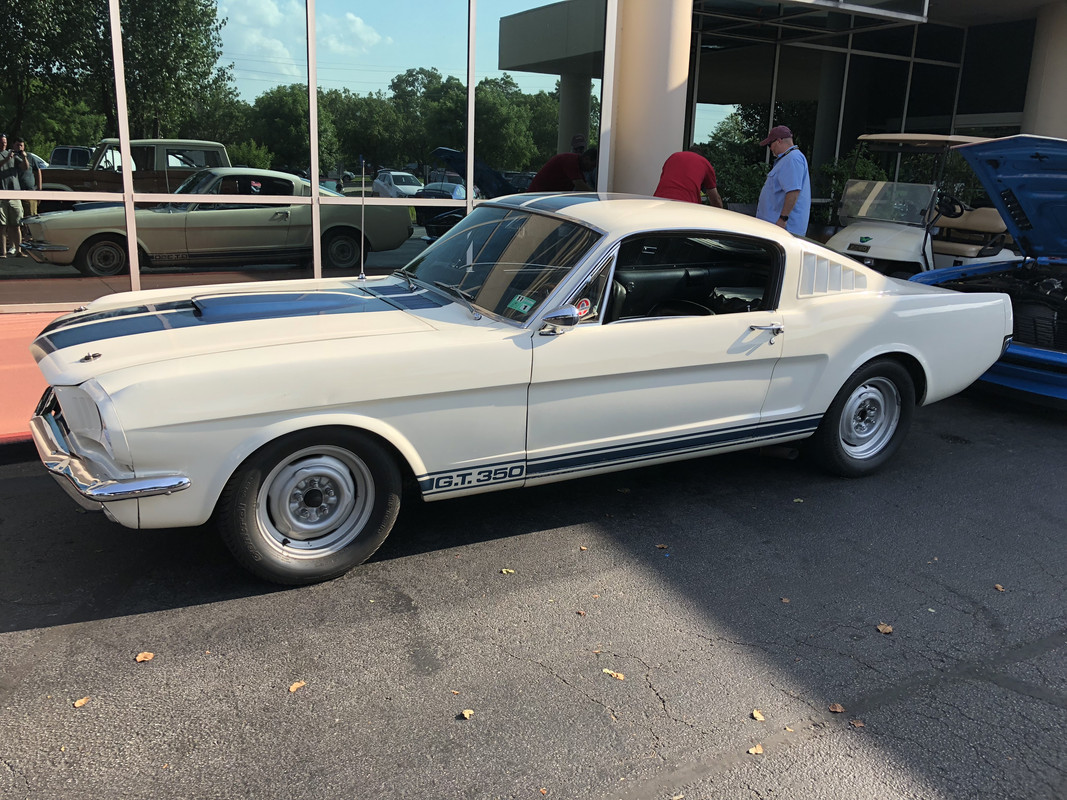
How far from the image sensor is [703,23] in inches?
559

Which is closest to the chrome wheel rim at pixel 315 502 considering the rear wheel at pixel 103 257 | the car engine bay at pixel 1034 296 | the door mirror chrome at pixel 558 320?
the door mirror chrome at pixel 558 320

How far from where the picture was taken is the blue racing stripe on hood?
3604 mm

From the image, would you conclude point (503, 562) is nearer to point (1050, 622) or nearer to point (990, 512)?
point (1050, 622)

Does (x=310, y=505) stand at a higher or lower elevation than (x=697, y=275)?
lower

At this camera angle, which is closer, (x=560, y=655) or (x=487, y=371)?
(x=560, y=655)

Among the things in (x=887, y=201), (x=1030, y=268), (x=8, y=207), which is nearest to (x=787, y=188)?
(x=1030, y=268)

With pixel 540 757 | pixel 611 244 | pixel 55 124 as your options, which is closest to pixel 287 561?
pixel 540 757

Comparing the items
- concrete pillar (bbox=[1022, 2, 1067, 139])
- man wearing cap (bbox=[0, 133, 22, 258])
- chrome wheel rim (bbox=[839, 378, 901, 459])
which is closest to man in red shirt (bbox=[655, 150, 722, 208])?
chrome wheel rim (bbox=[839, 378, 901, 459])

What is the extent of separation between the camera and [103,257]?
308 inches

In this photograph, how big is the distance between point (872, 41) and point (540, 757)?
53.9ft

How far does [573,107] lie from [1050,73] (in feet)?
26.8

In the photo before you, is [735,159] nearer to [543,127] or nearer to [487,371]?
[543,127]

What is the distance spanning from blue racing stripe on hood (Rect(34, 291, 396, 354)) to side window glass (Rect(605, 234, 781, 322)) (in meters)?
1.46

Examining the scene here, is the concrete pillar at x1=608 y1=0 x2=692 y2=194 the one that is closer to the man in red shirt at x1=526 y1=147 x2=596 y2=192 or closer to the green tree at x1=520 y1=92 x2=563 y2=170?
the green tree at x1=520 y1=92 x2=563 y2=170
